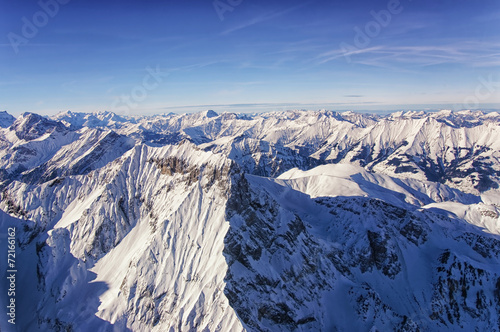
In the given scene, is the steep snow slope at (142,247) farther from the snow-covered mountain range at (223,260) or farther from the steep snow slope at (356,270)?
the steep snow slope at (356,270)

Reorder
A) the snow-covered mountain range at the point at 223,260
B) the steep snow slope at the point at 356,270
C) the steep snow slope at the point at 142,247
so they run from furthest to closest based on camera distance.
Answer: the steep snow slope at the point at 356,270
the snow-covered mountain range at the point at 223,260
the steep snow slope at the point at 142,247

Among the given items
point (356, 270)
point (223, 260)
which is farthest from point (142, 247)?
point (356, 270)

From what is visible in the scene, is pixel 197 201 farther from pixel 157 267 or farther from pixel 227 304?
pixel 227 304

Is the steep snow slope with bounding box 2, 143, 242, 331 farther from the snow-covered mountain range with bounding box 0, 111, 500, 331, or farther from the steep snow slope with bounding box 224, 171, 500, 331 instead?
the steep snow slope with bounding box 224, 171, 500, 331

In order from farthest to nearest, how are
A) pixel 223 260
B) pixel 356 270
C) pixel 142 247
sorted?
1. pixel 356 270
2. pixel 142 247
3. pixel 223 260

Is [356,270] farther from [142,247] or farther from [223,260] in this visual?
[142,247]

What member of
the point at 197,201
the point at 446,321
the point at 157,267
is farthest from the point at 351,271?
the point at 157,267

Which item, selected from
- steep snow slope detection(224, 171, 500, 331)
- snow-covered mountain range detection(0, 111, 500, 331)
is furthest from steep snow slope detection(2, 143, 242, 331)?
steep snow slope detection(224, 171, 500, 331)

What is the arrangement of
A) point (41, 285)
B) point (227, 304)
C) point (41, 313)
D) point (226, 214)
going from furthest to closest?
point (41, 285) < point (41, 313) < point (226, 214) < point (227, 304)

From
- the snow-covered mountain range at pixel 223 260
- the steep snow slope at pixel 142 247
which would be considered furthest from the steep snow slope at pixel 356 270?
the steep snow slope at pixel 142 247

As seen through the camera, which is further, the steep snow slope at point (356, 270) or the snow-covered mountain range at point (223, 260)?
the steep snow slope at point (356, 270)

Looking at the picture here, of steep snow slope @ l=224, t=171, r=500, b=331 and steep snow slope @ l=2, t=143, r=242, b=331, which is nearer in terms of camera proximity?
steep snow slope @ l=2, t=143, r=242, b=331
